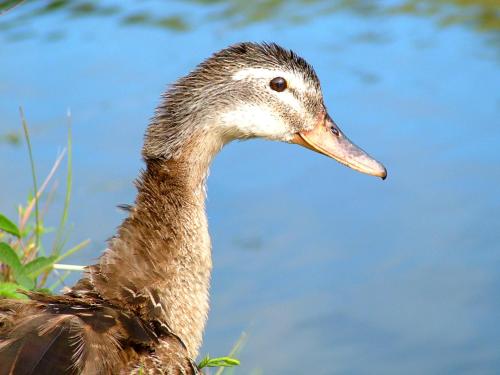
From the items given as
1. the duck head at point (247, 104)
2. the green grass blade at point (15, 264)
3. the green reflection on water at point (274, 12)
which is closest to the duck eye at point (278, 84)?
the duck head at point (247, 104)

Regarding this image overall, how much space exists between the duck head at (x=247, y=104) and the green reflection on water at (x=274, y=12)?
5.85m

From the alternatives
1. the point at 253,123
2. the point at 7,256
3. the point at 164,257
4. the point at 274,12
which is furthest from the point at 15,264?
the point at 274,12

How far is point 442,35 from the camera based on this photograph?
1064 centimetres

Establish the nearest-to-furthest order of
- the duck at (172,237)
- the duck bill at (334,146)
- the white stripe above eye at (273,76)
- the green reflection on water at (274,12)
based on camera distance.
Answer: the duck at (172,237)
the white stripe above eye at (273,76)
the duck bill at (334,146)
the green reflection on water at (274,12)

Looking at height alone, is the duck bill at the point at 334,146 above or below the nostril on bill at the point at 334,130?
below

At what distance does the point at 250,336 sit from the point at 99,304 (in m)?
2.98

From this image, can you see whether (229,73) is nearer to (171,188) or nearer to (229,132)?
(229,132)

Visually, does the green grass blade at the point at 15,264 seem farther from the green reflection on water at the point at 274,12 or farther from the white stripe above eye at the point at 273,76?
the green reflection on water at the point at 274,12

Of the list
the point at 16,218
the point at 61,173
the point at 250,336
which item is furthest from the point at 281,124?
the point at 61,173

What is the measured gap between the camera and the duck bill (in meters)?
4.86

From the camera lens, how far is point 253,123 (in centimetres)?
464

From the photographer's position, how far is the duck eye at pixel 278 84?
4.65m

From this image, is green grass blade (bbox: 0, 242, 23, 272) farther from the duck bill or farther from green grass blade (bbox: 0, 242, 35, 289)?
the duck bill

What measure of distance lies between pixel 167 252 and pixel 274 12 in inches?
276
